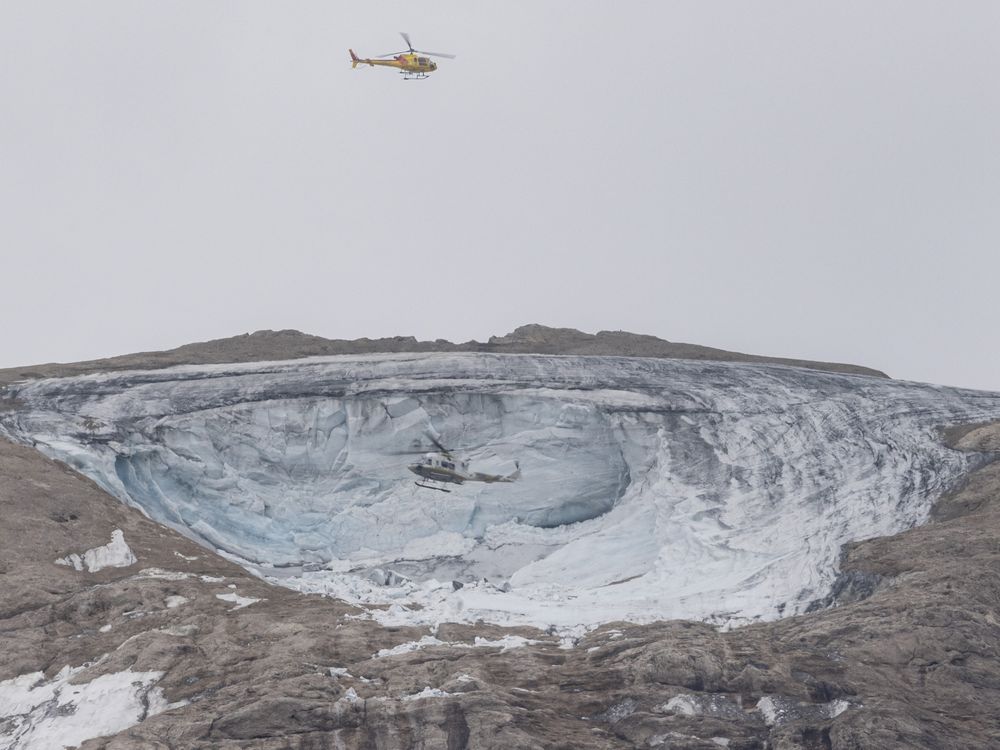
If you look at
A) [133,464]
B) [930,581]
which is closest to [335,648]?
[930,581]

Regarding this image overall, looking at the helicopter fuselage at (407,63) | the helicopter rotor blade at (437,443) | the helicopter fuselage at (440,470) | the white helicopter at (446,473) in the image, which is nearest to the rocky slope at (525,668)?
the white helicopter at (446,473)

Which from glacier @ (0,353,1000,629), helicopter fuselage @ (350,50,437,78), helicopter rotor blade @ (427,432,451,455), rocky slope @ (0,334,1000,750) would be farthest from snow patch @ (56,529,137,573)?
helicopter fuselage @ (350,50,437,78)

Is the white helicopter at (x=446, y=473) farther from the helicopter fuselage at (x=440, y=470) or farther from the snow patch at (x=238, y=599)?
the snow patch at (x=238, y=599)

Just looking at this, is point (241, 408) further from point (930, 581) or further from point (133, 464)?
point (930, 581)

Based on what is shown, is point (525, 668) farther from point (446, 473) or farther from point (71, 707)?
point (446, 473)

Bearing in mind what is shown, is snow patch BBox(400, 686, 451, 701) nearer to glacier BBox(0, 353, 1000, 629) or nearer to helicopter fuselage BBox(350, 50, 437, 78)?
glacier BBox(0, 353, 1000, 629)

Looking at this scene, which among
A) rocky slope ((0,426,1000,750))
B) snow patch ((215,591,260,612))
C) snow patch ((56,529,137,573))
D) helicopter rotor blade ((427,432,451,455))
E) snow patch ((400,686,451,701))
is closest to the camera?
rocky slope ((0,426,1000,750))
